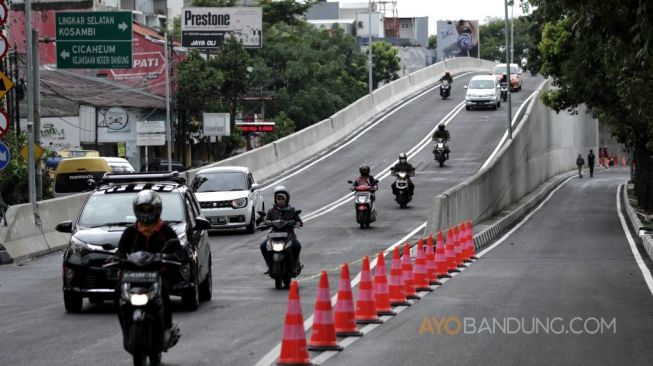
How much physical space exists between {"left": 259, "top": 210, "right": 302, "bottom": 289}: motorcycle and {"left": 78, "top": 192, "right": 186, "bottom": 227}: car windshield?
2.71 meters

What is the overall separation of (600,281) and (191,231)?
28.0 ft

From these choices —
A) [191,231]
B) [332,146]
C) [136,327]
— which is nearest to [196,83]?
[332,146]

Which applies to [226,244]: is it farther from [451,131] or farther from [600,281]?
[451,131]

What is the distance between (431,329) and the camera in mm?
14625

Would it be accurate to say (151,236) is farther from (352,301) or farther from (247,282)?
(247,282)

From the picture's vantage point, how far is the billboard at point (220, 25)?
89.2 meters

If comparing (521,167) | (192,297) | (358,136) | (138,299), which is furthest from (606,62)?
(358,136)

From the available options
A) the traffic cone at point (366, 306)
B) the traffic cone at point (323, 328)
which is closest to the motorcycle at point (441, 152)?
the traffic cone at point (366, 306)

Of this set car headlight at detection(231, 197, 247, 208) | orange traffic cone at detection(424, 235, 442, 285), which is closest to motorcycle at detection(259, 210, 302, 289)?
orange traffic cone at detection(424, 235, 442, 285)

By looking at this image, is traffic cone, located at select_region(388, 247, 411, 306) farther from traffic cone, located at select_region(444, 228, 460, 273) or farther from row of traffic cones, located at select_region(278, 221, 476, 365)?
traffic cone, located at select_region(444, 228, 460, 273)

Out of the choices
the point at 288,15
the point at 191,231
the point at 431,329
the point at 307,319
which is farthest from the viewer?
the point at 288,15

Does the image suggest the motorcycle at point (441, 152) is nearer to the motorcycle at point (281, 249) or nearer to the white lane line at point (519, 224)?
the white lane line at point (519, 224)

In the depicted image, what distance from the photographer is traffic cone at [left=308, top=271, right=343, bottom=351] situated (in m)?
12.5

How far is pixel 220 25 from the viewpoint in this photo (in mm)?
93375
